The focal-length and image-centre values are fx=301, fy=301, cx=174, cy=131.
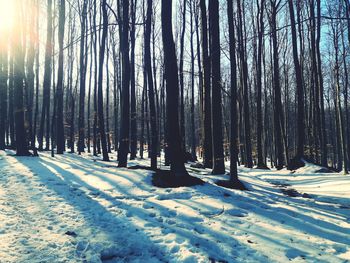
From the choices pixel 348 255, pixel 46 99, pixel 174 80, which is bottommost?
pixel 348 255

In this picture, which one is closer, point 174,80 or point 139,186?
point 139,186

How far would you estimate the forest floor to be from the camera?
4094 mm

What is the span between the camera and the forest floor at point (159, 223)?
4.09m

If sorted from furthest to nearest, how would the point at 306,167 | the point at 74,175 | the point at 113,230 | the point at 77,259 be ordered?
the point at 306,167
the point at 74,175
the point at 113,230
the point at 77,259

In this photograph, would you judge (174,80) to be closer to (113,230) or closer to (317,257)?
(113,230)

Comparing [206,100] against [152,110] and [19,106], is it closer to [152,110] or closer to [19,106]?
[152,110]

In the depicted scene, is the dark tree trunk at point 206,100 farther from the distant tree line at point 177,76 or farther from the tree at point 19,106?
the tree at point 19,106

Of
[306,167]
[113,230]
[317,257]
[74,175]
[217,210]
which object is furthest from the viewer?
[306,167]

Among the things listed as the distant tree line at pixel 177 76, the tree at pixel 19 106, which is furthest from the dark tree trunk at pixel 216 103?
the tree at pixel 19 106

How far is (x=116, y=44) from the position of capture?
2798 cm

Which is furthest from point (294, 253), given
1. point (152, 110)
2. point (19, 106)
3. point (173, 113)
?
point (19, 106)

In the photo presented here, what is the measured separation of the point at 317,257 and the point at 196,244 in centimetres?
167

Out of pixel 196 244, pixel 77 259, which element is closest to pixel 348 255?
pixel 196 244

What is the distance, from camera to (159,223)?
5184 mm
